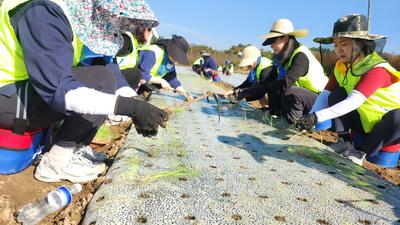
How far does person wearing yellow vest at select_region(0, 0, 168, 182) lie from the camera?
5.15ft

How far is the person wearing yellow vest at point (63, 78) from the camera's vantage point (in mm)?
1569

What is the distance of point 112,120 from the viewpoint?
348cm

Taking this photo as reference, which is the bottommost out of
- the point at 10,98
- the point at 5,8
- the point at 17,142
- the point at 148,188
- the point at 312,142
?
the point at 312,142

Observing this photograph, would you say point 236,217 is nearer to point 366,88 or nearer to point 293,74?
point 366,88

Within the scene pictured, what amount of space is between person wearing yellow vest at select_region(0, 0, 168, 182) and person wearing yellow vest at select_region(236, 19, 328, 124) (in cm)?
183

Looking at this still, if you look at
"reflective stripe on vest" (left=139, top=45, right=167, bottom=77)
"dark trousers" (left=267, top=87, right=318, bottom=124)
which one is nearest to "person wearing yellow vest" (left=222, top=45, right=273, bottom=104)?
"dark trousers" (left=267, top=87, right=318, bottom=124)

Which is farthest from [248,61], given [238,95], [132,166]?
[132,166]

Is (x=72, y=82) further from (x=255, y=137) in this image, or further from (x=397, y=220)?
(x=255, y=137)

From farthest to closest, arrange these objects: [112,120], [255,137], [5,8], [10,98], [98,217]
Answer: [112,120] < [255,137] < [10,98] < [5,8] < [98,217]

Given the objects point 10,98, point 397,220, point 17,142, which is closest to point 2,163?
point 17,142

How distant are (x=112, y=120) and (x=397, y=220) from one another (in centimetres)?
253

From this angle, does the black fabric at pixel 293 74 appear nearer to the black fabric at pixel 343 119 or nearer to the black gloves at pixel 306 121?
the black fabric at pixel 343 119

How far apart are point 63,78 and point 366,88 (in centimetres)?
Result: 194

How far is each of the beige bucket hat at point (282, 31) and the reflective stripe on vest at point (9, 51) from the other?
246 centimetres
